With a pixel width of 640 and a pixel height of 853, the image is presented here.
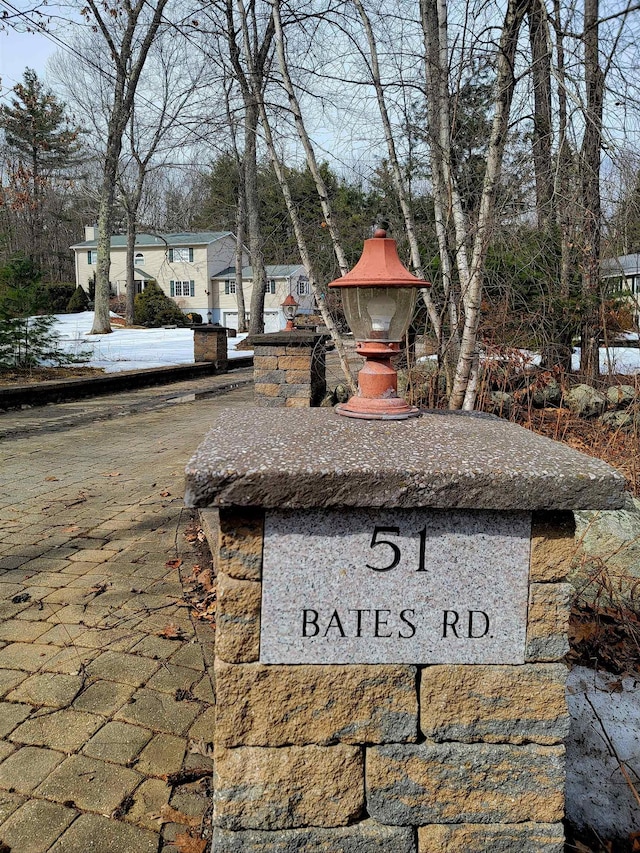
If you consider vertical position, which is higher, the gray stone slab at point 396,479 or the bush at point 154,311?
the bush at point 154,311

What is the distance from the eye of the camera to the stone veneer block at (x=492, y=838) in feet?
6.45

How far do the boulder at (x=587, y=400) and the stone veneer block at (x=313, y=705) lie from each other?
21.0ft

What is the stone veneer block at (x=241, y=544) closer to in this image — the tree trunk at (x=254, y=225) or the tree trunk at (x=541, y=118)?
the tree trunk at (x=541, y=118)

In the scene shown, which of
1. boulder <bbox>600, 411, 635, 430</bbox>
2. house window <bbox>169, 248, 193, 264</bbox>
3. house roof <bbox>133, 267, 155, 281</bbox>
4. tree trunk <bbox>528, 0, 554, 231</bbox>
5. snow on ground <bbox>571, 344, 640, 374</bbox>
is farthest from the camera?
house roof <bbox>133, 267, 155, 281</bbox>

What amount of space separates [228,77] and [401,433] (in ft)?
17.0

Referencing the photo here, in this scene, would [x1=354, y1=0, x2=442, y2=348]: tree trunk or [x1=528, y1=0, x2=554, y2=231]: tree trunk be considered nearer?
[x1=528, y1=0, x2=554, y2=231]: tree trunk

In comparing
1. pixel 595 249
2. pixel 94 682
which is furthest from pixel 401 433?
pixel 595 249

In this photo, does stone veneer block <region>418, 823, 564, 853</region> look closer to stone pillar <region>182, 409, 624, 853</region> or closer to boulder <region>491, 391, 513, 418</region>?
stone pillar <region>182, 409, 624, 853</region>

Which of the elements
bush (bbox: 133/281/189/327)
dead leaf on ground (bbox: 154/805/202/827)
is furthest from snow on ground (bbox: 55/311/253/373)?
Answer: dead leaf on ground (bbox: 154/805/202/827)

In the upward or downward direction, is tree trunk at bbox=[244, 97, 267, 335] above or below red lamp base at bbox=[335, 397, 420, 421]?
above

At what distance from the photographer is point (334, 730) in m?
1.92

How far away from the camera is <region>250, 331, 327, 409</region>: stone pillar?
306 inches

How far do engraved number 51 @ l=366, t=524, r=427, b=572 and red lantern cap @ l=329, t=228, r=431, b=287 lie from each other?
1131 millimetres

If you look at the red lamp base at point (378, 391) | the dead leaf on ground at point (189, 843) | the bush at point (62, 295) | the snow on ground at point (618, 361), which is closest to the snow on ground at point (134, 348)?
the snow on ground at point (618, 361)
